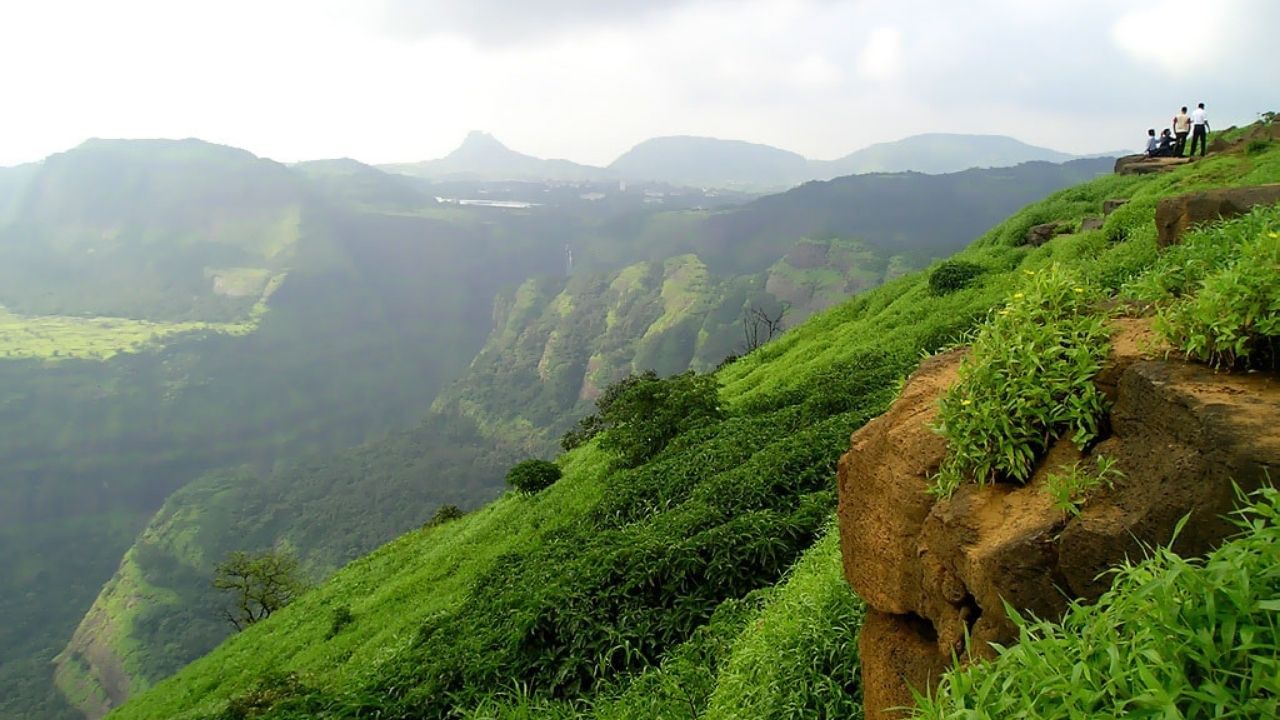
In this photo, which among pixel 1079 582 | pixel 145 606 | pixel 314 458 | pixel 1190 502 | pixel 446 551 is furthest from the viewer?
Answer: pixel 314 458

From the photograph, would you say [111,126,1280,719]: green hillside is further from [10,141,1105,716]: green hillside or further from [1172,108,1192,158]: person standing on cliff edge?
[10,141,1105,716]: green hillside

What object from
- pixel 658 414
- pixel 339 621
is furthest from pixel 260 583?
pixel 658 414

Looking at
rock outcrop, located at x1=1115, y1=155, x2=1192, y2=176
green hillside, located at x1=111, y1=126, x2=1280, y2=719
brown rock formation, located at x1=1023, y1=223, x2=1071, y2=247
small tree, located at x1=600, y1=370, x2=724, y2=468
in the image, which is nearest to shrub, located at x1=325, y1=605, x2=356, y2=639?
green hillside, located at x1=111, y1=126, x2=1280, y2=719

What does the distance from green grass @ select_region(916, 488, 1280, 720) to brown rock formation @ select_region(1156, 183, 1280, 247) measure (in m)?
5.94

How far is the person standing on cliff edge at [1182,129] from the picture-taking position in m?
23.2

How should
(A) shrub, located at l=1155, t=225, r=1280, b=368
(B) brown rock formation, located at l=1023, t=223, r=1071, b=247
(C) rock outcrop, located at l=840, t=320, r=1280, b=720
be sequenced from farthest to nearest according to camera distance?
(B) brown rock formation, located at l=1023, t=223, r=1071, b=247, (A) shrub, located at l=1155, t=225, r=1280, b=368, (C) rock outcrop, located at l=840, t=320, r=1280, b=720

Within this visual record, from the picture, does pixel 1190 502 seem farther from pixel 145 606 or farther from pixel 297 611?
pixel 145 606

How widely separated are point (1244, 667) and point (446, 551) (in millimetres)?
19940

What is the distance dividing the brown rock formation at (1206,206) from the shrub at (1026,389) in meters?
4.16

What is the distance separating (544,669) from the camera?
8164 millimetres

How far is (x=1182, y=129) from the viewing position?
77.2 feet

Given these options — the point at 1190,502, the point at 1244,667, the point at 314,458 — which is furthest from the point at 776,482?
the point at 314,458

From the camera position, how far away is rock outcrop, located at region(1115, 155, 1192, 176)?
74.9 feet

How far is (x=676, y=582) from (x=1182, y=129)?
25.9 metres
